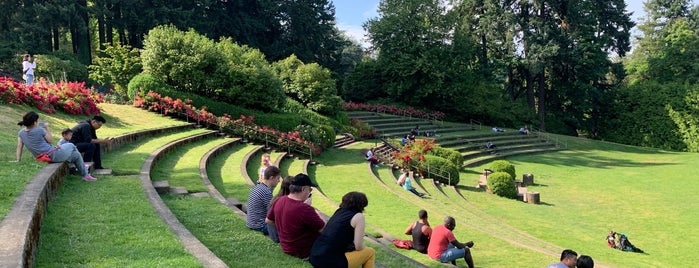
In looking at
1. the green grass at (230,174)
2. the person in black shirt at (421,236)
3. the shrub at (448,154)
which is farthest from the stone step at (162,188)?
the shrub at (448,154)

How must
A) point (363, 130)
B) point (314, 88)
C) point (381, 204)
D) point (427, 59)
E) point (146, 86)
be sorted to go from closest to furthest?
1. point (381, 204)
2. point (146, 86)
3. point (314, 88)
4. point (363, 130)
5. point (427, 59)

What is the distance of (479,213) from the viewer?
15.0 m

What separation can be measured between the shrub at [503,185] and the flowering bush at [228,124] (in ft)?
25.4

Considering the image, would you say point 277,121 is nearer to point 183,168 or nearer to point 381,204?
point 381,204

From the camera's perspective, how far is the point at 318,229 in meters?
5.57

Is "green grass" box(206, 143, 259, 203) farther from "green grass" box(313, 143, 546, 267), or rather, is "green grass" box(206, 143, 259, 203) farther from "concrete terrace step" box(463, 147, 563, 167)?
"concrete terrace step" box(463, 147, 563, 167)

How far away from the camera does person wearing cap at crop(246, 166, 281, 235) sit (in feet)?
21.9

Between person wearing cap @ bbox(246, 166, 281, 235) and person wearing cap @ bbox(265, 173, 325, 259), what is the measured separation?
2.58 ft

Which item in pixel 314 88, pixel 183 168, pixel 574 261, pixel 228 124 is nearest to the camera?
pixel 574 261

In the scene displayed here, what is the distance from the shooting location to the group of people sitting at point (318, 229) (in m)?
5.21

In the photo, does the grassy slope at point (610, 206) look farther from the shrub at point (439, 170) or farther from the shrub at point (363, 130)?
the shrub at point (363, 130)

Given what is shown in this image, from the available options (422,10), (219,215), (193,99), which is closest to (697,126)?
(422,10)

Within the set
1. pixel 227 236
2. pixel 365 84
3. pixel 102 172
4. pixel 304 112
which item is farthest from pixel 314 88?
pixel 227 236

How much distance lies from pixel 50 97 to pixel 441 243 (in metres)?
14.3
